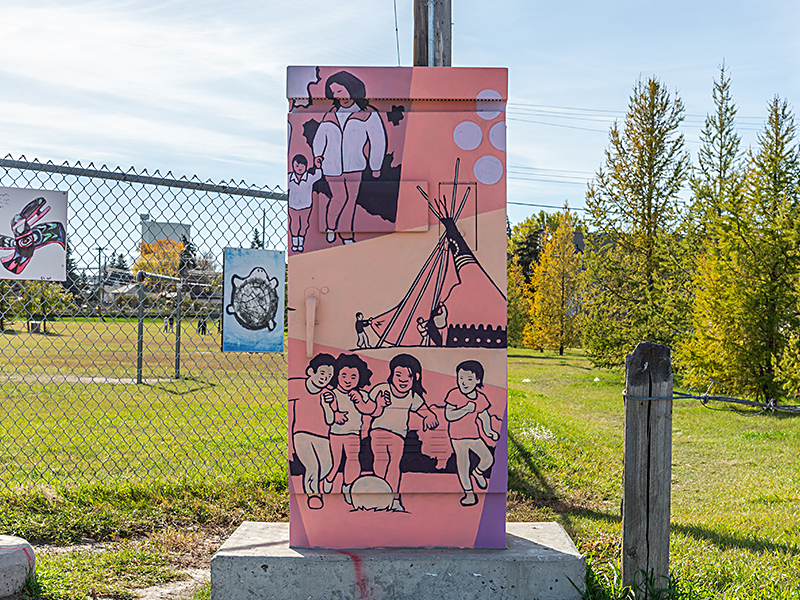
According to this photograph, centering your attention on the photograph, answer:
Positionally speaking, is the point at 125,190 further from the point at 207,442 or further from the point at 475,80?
the point at 207,442

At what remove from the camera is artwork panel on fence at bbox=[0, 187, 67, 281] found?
4195mm

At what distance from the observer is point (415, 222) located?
10.9 feet

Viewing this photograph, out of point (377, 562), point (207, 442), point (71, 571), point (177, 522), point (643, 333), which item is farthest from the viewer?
point (643, 333)

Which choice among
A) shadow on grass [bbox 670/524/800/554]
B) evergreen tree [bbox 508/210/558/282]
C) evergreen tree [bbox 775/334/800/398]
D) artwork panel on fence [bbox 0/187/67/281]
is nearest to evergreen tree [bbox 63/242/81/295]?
artwork panel on fence [bbox 0/187/67/281]

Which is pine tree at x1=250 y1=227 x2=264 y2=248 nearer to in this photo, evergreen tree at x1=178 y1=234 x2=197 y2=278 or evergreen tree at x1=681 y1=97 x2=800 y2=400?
evergreen tree at x1=178 y1=234 x2=197 y2=278

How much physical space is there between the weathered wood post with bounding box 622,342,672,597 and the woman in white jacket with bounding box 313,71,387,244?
1.56 meters

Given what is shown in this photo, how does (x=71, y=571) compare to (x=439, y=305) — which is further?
(x=71, y=571)

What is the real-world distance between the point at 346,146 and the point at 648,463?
2.13 meters

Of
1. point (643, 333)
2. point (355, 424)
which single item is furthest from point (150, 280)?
point (643, 333)

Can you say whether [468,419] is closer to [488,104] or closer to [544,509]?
[488,104]

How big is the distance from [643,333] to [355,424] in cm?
1494

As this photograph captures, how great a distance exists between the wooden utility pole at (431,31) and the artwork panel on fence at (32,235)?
296 cm

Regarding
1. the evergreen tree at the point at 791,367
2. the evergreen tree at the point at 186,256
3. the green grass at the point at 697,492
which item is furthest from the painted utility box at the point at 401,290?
the evergreen tree at the point at 791,367

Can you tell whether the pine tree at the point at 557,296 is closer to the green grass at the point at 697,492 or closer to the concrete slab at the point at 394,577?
the green grass at the point at 697,492
